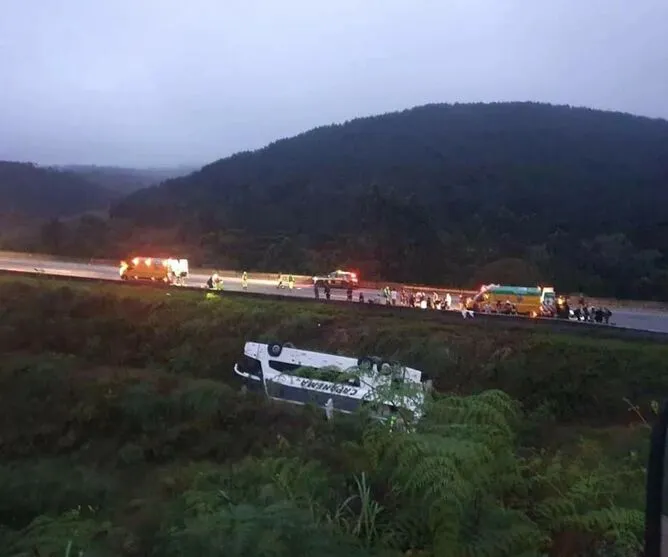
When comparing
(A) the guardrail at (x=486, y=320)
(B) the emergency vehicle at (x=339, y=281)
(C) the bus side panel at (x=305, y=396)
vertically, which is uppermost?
(B) the emergency vehicle at (x=339, y=281)

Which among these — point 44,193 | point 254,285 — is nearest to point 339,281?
point 254,285

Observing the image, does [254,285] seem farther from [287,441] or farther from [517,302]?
[287,441]

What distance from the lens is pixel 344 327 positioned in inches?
860

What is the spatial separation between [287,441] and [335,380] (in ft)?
14.4

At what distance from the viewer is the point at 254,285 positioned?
113ft

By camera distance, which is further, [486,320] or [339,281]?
[339,281]

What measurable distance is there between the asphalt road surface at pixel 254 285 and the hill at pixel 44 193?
197ft

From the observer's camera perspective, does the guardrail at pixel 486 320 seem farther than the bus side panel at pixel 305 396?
Yes

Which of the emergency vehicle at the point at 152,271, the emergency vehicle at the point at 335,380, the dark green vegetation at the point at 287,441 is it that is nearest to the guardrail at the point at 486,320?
the dark green vegetation at the point at 287,441

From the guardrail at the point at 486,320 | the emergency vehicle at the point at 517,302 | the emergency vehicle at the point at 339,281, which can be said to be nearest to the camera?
the guardrail at the point at 486,320

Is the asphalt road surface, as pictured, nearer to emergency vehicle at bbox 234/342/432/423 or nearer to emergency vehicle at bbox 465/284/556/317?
emergency vehicle at bbox 465/284/556/317

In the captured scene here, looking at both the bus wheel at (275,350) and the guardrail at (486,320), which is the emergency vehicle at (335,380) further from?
the guardrail at (486,320)

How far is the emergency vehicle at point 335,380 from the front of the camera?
5.61 meters

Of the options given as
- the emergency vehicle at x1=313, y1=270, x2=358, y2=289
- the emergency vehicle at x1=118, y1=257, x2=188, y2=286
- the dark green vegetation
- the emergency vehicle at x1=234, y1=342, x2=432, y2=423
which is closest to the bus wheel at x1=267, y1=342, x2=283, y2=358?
the emergency vehicle at x1=234, y1=342, x2=432, y2=423
